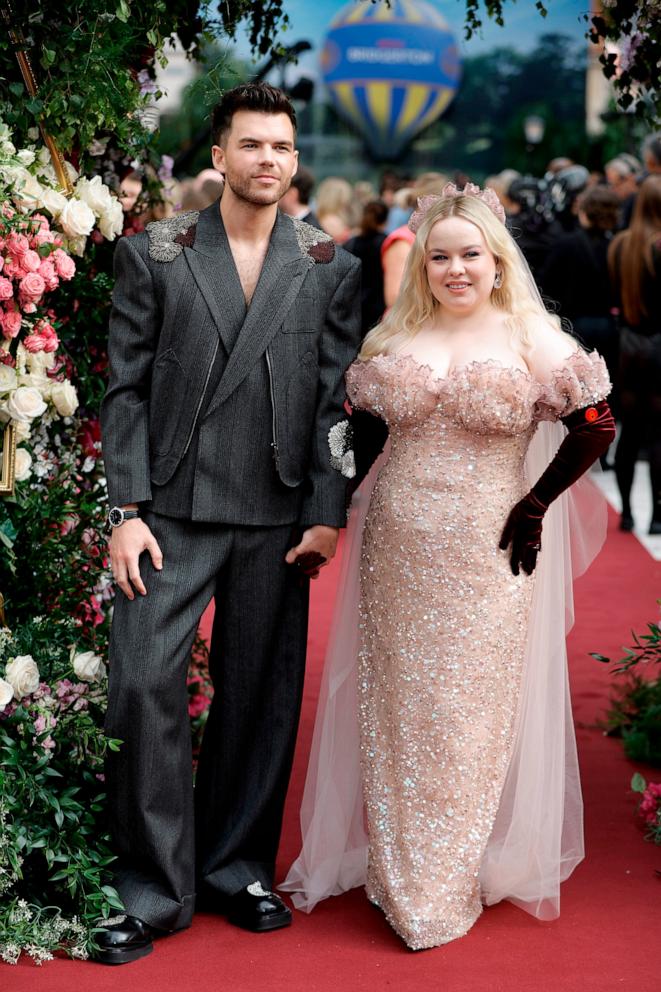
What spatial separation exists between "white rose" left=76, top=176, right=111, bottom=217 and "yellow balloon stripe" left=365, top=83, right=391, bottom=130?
1283 inches

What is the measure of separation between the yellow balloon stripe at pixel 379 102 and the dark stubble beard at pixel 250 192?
33.0m

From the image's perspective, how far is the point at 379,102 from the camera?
35312mm

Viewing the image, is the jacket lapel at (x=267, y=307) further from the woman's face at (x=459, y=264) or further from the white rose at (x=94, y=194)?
the white rose at (x=94, y=194)

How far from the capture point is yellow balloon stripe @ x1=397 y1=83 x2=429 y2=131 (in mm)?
35406

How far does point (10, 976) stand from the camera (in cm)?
325

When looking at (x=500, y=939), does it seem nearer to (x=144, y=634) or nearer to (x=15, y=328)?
(x=144, y=634)

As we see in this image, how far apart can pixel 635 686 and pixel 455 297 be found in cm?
256

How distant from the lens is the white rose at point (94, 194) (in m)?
3.80

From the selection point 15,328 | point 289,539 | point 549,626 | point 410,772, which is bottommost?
point 410,772

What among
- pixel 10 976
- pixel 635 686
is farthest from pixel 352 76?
pixel 10 976

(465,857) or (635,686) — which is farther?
(635,686)

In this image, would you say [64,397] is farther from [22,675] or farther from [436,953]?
[436,953]

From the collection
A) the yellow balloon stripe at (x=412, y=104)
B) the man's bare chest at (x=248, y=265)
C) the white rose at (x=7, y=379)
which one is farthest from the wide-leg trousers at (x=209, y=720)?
the yellow balloon stripe at (x=412, y=104)

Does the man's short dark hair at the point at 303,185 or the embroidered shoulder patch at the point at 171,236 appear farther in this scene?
the man's short dark hair at the point at 303,185
